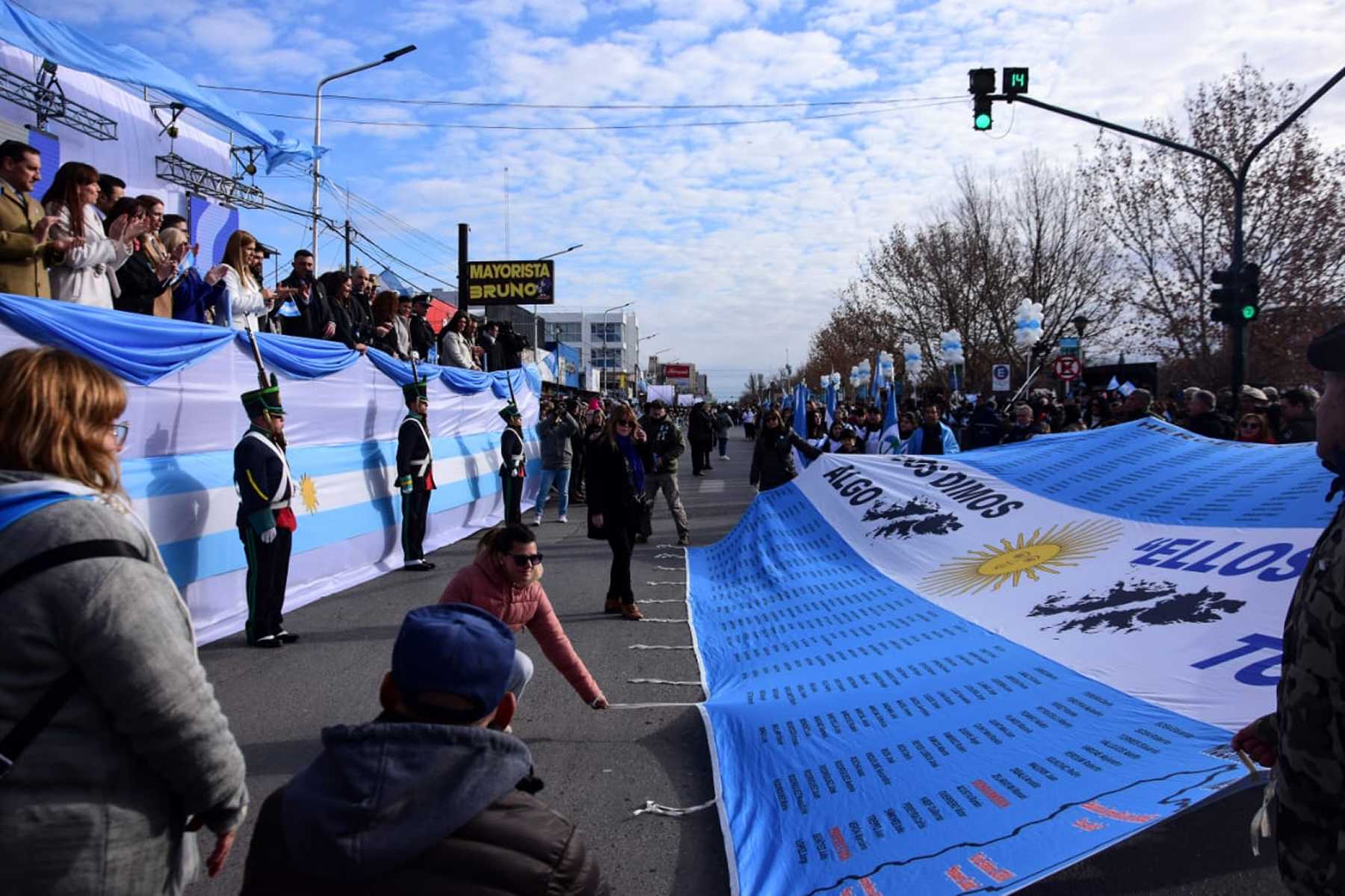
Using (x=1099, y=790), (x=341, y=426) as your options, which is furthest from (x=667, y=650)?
(x=341, y=426)

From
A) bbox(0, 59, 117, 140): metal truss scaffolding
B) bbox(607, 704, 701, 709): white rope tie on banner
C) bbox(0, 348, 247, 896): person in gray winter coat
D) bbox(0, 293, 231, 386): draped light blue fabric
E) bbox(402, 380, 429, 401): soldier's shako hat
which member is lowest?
bbox(607, 704, 701, 709): white rope tie on banner

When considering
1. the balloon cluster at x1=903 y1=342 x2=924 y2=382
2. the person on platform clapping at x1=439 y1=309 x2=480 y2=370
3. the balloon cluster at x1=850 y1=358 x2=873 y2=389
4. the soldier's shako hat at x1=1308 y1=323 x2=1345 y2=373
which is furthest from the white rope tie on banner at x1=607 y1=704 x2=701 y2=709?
the balloon cluster at x1=850 y1=358 x2=873 y2=389

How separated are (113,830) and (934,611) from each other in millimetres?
5252

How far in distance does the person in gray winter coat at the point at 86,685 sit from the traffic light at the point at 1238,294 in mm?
15888

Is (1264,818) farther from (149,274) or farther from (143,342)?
(149,274)

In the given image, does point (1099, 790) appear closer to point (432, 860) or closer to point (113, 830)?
point (432, 860)

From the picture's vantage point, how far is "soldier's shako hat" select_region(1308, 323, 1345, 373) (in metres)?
2.02

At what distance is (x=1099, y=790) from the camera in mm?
3215

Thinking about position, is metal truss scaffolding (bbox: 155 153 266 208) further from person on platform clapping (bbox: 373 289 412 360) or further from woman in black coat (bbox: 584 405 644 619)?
woman in black coat (bbox: 584 405 644 619)

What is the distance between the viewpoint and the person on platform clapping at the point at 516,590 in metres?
4.31

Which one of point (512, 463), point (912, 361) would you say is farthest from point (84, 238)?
point (912, 361)

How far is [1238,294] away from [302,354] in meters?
13.6

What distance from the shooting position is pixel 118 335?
6727 mm

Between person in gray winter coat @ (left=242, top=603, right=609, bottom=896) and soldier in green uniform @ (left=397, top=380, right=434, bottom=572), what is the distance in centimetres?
949
